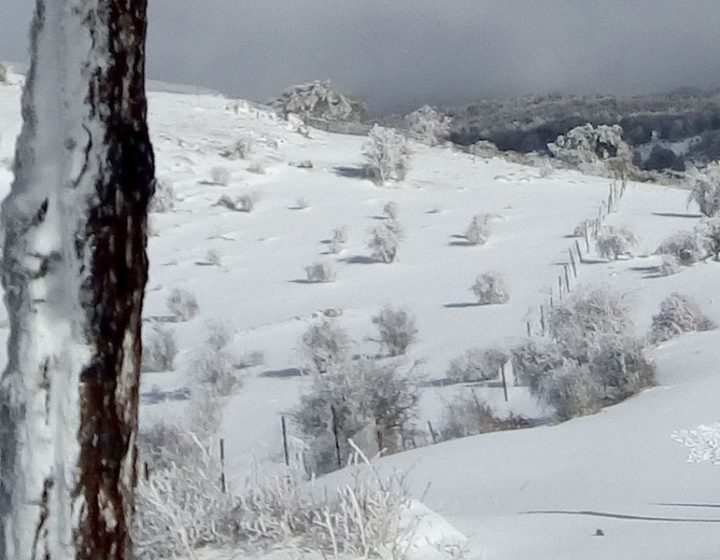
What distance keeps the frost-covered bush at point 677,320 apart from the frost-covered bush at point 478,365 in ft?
7.03

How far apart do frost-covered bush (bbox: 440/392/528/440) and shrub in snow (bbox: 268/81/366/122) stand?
158 feet

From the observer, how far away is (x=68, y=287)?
3.61 metres

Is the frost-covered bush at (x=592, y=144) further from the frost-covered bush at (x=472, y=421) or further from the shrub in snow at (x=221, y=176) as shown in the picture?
the frost-covered bush at (x=472, y=421)

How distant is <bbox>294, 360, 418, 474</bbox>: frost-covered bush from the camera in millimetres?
15316

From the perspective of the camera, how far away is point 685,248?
→ 85.8 feet

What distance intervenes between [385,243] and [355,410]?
12.7 meters

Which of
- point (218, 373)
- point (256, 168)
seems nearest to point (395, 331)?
point (218, 373)

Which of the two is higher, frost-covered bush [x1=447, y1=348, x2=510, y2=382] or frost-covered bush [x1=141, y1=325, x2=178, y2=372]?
frost-covered bush [x1=447, y1=348, x2=510, y2=382]

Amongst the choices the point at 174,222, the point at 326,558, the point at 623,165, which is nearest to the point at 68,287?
the point at 326,558

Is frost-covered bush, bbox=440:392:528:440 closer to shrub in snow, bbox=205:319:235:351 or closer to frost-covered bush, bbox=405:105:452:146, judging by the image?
shrub in snow, bbox=205:319:235:351

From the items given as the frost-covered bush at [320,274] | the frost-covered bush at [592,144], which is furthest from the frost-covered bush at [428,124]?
the frost-covered bush at [320,274]

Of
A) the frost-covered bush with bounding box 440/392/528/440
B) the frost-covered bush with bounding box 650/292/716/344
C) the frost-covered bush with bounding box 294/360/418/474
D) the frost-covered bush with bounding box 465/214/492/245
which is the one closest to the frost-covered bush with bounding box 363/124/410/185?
the frost-covered bush with bounding box 465/214/492/245

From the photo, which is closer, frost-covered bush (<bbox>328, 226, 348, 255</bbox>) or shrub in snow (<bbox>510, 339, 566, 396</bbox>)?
shrub in snow (<bbox>510, 339, 566, 396</bbox>)

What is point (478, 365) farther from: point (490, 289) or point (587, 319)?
point (490, 289)
